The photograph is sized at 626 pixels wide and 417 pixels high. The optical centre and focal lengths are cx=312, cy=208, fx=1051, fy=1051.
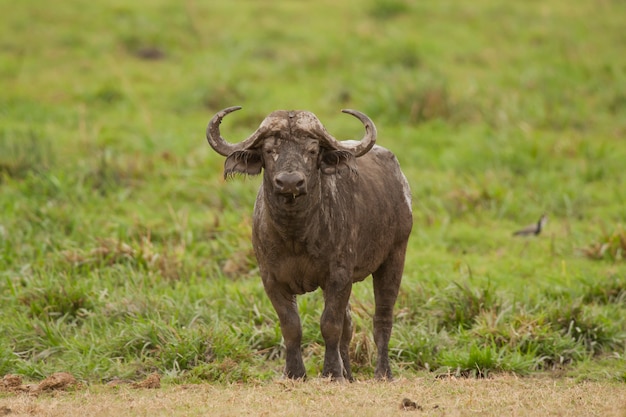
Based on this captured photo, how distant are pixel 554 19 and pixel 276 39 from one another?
18.6 feet

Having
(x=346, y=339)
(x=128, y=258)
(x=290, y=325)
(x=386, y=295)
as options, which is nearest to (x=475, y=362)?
(x=386, y=295)

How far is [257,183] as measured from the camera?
1245cm

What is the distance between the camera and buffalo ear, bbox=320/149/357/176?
7094 millimetres

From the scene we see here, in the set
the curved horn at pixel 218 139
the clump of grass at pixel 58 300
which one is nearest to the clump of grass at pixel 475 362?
the curved horn at pixel 218 139

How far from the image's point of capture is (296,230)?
7074mm

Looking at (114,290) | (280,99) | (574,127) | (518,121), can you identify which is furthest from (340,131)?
(114,290)

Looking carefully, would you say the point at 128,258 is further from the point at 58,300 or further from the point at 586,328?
the point at 586,328

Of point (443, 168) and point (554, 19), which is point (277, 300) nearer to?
point (443, 168)

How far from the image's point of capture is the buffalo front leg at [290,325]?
7383 millimetres

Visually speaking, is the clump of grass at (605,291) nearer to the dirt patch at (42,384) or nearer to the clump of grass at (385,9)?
the dirt patch at (42,384)

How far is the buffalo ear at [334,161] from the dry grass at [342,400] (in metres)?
1.47

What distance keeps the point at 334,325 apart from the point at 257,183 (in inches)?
208

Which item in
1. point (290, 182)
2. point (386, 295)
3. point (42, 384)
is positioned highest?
point (290, 182)

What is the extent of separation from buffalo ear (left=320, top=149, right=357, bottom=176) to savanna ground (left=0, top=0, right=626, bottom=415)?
4.83 ft
